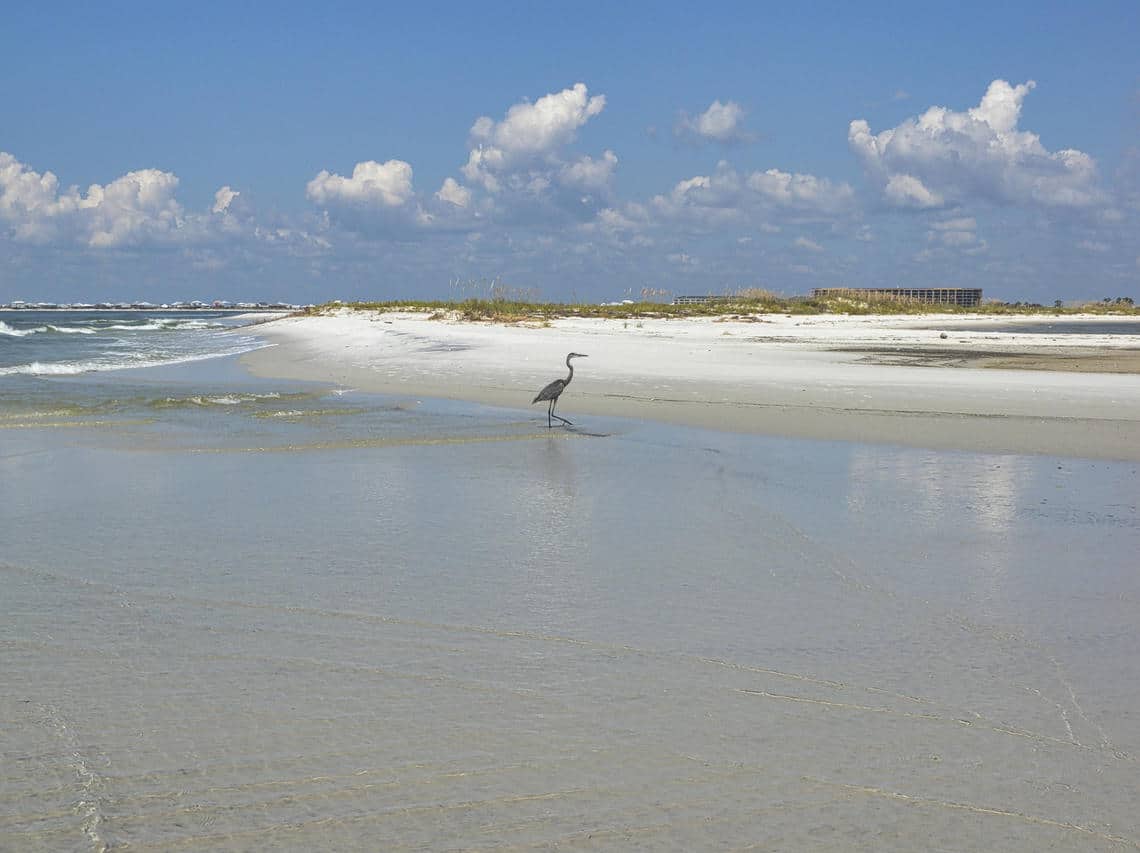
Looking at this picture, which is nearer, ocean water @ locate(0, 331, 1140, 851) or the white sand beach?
ocean water @ locate(0, 331, 1140, 851)

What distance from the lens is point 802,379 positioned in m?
18.5

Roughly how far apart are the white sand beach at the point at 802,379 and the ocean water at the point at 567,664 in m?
3.98

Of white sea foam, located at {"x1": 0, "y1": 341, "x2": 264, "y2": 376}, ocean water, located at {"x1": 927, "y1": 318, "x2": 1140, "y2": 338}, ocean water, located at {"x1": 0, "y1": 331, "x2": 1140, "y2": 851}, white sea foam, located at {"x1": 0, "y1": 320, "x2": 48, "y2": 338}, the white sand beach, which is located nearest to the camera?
ocean water, located at {"x1": 0, "y1": 331, "x2": 1140, "y2": 851}

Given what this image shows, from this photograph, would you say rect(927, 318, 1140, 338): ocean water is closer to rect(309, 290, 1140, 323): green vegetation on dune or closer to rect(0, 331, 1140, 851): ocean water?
rect(309, 290, 1140, 323): green vegetation on dune

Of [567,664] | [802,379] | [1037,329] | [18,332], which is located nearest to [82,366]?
Answer: [802,379]

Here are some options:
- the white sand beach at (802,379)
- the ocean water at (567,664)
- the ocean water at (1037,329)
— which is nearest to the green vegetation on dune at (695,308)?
the ocean water at (1037,329)

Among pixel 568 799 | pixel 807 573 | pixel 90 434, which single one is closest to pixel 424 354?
pixel 90 434

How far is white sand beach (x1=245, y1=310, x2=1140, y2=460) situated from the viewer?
12.6 metres

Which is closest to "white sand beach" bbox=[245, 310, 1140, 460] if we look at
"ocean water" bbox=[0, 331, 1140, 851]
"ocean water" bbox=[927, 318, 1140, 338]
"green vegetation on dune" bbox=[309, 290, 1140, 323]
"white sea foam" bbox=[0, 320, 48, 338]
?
"ocean water" bbox=[0, 331, 1140, 851]

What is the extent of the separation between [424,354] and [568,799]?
2458 cm

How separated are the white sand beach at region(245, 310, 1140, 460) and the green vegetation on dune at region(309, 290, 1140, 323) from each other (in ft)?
58.0

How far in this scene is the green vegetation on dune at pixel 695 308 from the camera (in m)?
53.1

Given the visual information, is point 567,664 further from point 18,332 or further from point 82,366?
point 18,332

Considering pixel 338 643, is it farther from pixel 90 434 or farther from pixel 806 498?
pixel 90 434
